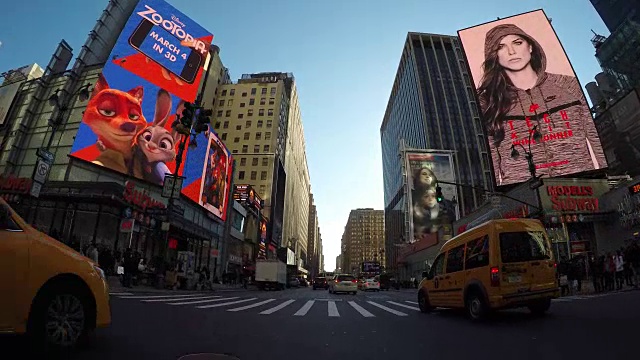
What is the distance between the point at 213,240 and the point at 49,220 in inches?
815

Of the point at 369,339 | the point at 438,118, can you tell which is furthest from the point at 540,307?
the point at 438,118

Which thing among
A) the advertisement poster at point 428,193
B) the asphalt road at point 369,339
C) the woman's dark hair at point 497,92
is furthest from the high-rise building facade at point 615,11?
the asphalt road at point 369,339

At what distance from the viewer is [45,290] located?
3.54 m

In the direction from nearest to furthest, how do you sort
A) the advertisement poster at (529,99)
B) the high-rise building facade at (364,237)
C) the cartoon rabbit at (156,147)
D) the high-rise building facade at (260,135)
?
1. the cartoon rabbit at (156,147)
2. the advertisement poster at (529,99)
3. the high-rise building facade at (260,135)
4. the high-rise building facade at (364,237)

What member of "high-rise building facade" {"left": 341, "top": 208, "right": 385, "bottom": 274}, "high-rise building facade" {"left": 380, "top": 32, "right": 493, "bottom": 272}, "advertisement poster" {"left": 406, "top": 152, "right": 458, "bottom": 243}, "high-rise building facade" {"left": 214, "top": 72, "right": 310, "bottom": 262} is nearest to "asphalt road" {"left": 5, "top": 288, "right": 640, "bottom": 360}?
"advertisement poster" {"left": 406, "top": 152, "right": 458, "bottom": 243}

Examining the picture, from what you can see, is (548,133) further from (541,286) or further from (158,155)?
(158,155)

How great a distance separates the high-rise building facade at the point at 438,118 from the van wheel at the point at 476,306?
286 ft

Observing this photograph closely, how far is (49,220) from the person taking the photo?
2650cm

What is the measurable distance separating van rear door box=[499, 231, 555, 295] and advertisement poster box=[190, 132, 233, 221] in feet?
115

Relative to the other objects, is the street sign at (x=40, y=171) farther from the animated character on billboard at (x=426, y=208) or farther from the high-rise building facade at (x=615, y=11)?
Answer: the high-rise building facade at (x=615, y=11)

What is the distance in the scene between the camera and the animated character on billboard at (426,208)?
79.4 metres

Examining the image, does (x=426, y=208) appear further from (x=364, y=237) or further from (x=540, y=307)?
(x=364, y=237)

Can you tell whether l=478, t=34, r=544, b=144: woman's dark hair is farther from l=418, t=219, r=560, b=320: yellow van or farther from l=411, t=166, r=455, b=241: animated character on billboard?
l=411, t=166, r=455, b=241: animated character on billboard

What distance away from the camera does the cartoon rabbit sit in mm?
32438
